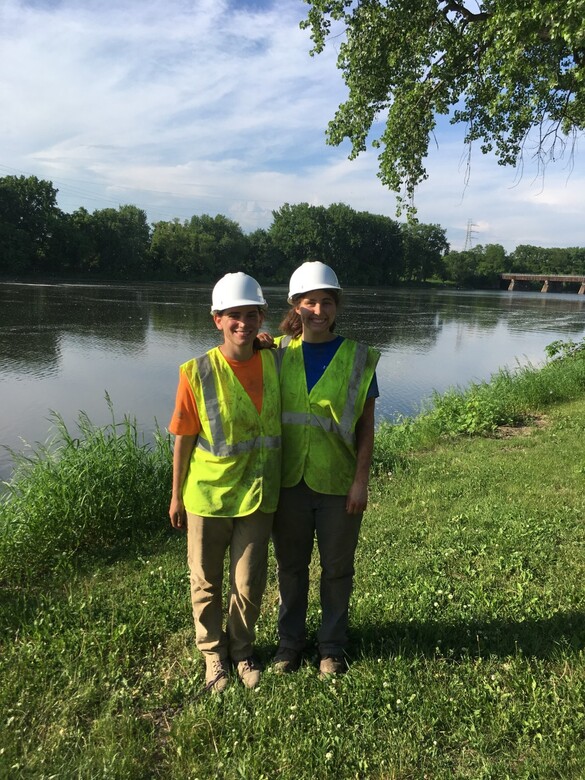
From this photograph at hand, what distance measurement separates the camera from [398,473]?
6664mm

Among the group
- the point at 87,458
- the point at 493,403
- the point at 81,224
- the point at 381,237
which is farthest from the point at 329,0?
the point at 381,237

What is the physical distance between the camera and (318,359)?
9.09 ft

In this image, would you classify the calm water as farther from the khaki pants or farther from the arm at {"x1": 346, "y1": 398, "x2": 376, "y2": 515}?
the arm at {"x1": 346, "y1": 398, "x2": 376, "y2": 515}

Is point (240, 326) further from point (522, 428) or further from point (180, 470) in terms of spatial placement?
point (522, 428)

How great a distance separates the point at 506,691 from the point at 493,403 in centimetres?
752

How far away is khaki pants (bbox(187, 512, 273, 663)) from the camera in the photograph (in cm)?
272

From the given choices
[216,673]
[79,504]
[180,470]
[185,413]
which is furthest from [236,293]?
[79,504]

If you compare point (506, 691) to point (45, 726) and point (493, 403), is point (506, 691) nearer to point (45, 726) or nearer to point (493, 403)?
point (45, 726)

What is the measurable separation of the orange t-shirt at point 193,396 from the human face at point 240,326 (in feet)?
0.26

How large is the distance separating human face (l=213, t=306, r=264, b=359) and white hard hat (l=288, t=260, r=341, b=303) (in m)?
0.22

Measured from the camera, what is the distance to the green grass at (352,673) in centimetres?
231

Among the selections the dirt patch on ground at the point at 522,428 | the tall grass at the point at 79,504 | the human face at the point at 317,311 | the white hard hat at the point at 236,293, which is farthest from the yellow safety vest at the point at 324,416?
the dirt patch on ground at the point at 522,428

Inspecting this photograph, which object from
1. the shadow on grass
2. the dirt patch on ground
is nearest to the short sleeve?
the shadow on grass

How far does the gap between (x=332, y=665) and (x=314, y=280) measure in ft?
6.35
